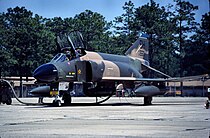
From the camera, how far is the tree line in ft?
217

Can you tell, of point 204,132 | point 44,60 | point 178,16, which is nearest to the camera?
point 204,132

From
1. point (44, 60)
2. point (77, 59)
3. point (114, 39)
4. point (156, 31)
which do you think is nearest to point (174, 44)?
point (156, 31)

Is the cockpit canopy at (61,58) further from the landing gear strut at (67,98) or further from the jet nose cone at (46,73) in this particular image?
the landing gear strut at (67,98)

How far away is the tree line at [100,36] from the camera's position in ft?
217

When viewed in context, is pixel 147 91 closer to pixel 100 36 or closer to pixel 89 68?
pixel 89 68

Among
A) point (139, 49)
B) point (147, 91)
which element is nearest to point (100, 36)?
point (139, 49)

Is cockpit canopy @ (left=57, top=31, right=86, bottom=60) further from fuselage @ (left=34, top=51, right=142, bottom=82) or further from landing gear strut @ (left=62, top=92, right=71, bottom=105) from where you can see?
landing gear strut @ (left=62, top=92, right=71, bottom=105)

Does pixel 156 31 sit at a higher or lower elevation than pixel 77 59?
higher

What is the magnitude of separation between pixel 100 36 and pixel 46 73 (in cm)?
5990

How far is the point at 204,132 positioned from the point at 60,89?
1574 centimetres

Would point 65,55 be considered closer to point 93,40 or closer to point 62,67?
point 62,67

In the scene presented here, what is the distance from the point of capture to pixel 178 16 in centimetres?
6425

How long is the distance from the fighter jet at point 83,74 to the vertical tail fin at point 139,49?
4.58m

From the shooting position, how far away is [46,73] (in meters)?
23.8
